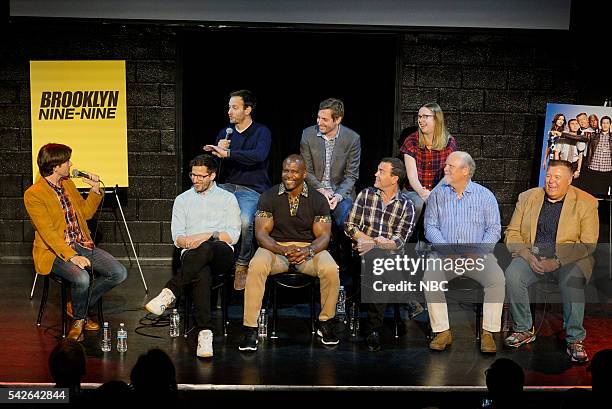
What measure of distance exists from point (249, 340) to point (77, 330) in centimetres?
106

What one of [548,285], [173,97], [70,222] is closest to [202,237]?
[70,222]

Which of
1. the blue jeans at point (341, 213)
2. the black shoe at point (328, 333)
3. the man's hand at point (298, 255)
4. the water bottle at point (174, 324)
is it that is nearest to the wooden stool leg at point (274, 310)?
the man's hand at point (298, 255)

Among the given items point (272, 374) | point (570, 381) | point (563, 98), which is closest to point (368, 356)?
point (272, 374)

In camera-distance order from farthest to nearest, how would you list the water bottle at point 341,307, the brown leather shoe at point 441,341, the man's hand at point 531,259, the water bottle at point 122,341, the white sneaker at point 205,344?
1. the water bottle at point 341,307
2. the man's hand at point 531,259
3. the brown leather shoe at point 441,341
4. the water bottle at point 122,341
5. the white sneaker at point 205,344

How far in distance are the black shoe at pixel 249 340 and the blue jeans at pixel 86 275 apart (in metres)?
0.90

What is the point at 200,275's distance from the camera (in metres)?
5.70

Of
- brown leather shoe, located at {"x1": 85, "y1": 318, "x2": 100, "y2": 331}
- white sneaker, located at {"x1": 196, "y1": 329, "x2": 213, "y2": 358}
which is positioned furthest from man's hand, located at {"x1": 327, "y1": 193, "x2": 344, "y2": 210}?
brown leather shoe, located at {"x1": 85, "y1": 318, "x2": 100, "y2": 331}

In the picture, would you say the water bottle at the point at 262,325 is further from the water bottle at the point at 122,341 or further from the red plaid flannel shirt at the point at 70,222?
the red plaid flannel shirt at the point at 70,222

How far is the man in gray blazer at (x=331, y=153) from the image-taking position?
646cm

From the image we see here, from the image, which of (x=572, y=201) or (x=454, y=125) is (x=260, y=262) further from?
(x=454, y=125)

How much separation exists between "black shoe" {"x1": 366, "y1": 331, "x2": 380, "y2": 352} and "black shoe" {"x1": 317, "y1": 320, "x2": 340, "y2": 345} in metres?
0.20

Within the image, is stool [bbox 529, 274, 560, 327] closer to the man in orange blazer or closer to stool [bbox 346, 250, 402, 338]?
stool [bbox 346, 250, 402, 338]

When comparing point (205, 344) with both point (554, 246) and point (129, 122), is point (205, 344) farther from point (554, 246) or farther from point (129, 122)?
point (129, 122)

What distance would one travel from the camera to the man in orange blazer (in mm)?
5652
